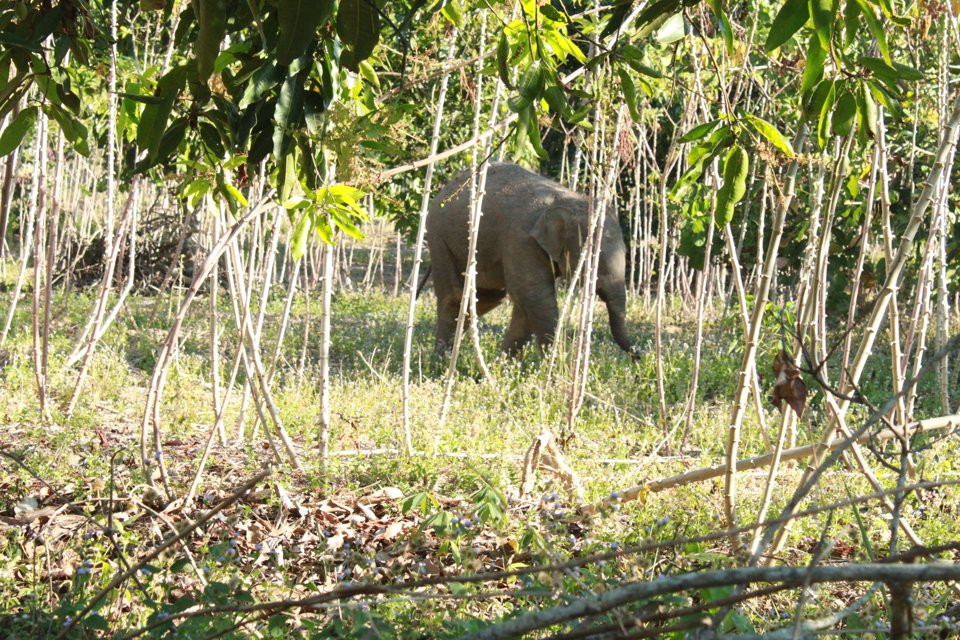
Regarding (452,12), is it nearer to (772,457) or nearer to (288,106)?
(288,106)

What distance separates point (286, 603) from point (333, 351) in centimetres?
693

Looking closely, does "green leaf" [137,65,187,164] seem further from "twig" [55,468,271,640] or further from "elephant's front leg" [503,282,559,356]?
"elephant's front leg" [503,282,559,356]

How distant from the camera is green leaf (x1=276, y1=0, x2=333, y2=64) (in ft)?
5.43

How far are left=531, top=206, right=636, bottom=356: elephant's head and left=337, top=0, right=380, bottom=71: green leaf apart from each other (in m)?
6.27

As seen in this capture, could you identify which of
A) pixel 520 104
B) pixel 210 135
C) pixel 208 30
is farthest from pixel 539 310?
pixel 208 30

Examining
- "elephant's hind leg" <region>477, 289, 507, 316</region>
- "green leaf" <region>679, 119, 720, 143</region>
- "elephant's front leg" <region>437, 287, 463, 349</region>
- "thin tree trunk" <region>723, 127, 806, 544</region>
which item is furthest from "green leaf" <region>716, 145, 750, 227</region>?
"elephant's hind leg" <region>477, 289, 507, 316</region>

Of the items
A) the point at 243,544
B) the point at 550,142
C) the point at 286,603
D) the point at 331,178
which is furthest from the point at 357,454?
the point at 550,142

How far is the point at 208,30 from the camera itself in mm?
1829

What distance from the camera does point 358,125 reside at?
2.79 meters

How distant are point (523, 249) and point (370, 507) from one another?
16.6 ft

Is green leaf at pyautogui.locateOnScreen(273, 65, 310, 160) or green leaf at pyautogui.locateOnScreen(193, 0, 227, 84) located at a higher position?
green leaf at pyautogui.locateOnScreen(193, 0, 227, 84)

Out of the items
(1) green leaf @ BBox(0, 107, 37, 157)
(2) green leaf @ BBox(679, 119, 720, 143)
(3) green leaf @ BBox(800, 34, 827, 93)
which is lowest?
(1) green leaf @ BBox(0, 107, 37, 157)

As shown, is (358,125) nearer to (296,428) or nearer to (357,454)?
(357,454)

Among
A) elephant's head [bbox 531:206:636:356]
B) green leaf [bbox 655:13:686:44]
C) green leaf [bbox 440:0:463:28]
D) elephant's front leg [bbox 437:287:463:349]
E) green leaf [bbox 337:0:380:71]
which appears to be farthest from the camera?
elephant's front leg [bbox 437:287:463:349]
